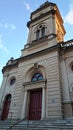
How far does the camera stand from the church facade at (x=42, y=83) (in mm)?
11195

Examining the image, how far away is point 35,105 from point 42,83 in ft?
7.90

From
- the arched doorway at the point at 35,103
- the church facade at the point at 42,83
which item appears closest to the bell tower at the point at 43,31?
the church facade at the point at 42,83

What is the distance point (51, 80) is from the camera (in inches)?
489

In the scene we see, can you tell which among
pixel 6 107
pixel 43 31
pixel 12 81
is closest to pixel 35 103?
pixel 6 107

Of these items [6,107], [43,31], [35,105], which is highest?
[43,31]

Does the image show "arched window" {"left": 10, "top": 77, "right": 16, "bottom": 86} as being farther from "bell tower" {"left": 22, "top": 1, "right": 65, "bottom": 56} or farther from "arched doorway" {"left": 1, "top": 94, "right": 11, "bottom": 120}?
"bell tower" {"left": 22, "top": 1, "right": 65, "bottom": 56}

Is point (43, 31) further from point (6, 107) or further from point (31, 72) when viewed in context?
point (6, 107)

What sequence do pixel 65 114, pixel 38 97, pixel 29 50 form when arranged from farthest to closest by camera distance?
pixel 29 50
pixel 38 97
pixel 65 114

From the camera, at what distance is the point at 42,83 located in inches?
513

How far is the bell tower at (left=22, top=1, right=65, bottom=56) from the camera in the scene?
1650cm

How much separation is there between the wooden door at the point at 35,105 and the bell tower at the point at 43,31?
6025 millimetres

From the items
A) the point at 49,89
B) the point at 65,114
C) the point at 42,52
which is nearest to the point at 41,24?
the point at 42,52

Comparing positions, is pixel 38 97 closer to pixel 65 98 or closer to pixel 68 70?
pixel 65 98

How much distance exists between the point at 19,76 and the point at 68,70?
6038mm
